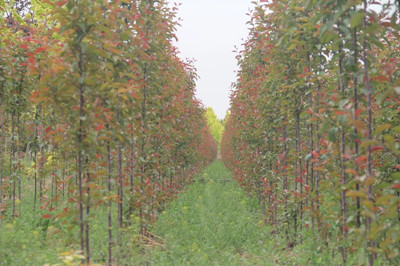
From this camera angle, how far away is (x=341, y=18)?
304cm

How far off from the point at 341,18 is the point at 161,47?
3.96m

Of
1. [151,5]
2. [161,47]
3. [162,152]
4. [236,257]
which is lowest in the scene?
[236,257]

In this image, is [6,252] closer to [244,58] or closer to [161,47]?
[161,47]

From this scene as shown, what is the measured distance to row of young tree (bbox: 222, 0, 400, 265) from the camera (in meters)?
2.79

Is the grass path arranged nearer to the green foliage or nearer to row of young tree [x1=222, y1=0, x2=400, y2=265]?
row of young tree [x1=222, y1=0, x2=400, y2=265]

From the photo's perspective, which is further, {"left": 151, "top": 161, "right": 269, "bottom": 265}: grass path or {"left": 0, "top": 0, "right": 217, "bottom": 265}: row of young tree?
{"left": 151, "top": 161, "right": 269, "bottom": 265}: grass path

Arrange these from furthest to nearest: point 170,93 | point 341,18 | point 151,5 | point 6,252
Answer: point 170,93
point 151,5
point 6,252
point 341,18

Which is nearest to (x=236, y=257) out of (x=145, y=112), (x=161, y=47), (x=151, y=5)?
(x=145, y=112)

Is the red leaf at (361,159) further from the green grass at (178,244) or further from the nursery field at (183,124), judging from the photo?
the green grass at (178,244)

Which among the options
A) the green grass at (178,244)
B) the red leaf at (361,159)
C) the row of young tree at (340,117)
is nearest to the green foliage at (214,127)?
the row of young tree at (340,117)

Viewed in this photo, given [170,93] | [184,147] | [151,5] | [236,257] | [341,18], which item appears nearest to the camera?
[341,18]

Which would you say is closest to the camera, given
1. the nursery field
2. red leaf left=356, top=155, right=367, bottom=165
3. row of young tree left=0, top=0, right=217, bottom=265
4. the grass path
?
red leaf left=356, top=155, right=367, bottom=165

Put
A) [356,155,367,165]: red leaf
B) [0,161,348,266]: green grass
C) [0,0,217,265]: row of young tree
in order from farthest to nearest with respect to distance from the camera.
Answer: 1. [0,161,348,266]: green grass
2. [0,0,217,265]: row of young tree
3. [356,155,367,165]: red leaf

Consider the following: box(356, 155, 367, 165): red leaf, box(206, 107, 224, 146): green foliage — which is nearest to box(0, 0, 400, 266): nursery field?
box(356, 155, 367, 165): red leaf
